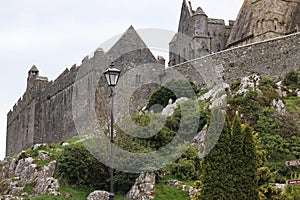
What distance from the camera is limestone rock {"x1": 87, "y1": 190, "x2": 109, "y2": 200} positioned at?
76.7 feet

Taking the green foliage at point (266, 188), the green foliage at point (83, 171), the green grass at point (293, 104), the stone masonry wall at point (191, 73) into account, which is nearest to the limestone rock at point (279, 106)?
the green grass at point (293, 104)

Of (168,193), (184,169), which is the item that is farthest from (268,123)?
(168,193)

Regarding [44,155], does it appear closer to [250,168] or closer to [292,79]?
[250,168]

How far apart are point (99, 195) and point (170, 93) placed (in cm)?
1470

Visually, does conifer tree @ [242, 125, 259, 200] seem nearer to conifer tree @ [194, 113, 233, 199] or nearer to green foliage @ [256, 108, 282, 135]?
conifer tree @ [194, 113, 233, 199]

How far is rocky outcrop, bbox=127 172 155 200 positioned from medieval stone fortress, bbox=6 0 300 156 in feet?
48.3

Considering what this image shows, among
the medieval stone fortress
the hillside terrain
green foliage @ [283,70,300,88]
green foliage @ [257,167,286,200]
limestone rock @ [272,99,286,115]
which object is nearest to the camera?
the hillside terrain

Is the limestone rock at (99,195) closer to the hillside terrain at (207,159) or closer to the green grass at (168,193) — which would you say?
the hillside terrain at (207,159)

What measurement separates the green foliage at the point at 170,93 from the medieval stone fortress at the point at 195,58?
219 centimetres

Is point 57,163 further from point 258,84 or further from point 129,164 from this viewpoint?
point 258,84

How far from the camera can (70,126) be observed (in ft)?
129

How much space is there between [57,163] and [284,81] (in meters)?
15.5

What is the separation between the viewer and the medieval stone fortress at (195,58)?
3784 centimetres

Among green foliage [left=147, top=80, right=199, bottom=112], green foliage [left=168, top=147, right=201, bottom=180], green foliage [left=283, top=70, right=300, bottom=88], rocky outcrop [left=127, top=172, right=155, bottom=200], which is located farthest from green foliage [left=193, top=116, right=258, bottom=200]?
green foliage [left=147, top=80, right=199, bottom=112]
